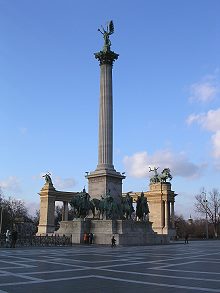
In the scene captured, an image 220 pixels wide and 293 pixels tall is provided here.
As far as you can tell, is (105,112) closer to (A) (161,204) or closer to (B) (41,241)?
(B) (41,241)

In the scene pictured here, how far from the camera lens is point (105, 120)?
55125 mm

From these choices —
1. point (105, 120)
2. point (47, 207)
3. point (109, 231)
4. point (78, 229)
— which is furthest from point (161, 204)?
point (109, 231)

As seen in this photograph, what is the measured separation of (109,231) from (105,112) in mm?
16752

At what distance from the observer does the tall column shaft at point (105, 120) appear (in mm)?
54062

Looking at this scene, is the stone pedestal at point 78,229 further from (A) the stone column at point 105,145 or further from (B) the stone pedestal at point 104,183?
(B) the stone pedestal at point 104,183

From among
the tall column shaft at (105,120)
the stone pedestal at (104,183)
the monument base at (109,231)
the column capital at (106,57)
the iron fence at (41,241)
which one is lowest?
the iron fence at (41,241)

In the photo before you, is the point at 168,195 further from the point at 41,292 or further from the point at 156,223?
the point at 41,292

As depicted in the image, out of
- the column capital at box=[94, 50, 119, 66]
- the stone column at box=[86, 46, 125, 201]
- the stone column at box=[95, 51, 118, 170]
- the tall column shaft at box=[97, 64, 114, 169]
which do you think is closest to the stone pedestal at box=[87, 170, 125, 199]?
the stone column at box=[86, 46, 125, 201]

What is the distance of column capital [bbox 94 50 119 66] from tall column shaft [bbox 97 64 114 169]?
56 cm

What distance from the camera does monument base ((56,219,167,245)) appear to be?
152 feet

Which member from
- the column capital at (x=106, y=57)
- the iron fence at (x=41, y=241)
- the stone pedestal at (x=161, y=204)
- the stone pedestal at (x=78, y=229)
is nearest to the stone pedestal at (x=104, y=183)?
the stone pedestal at (x=78, y=229)

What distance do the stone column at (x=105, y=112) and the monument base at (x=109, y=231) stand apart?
8110 mm

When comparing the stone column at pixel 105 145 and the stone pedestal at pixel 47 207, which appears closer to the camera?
the stone column at pixel 105 145

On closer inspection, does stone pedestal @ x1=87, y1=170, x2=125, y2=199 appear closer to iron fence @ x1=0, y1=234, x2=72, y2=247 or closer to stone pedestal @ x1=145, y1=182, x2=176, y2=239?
iron fence @ x1=0, y1=234, x2=72, y2=247
